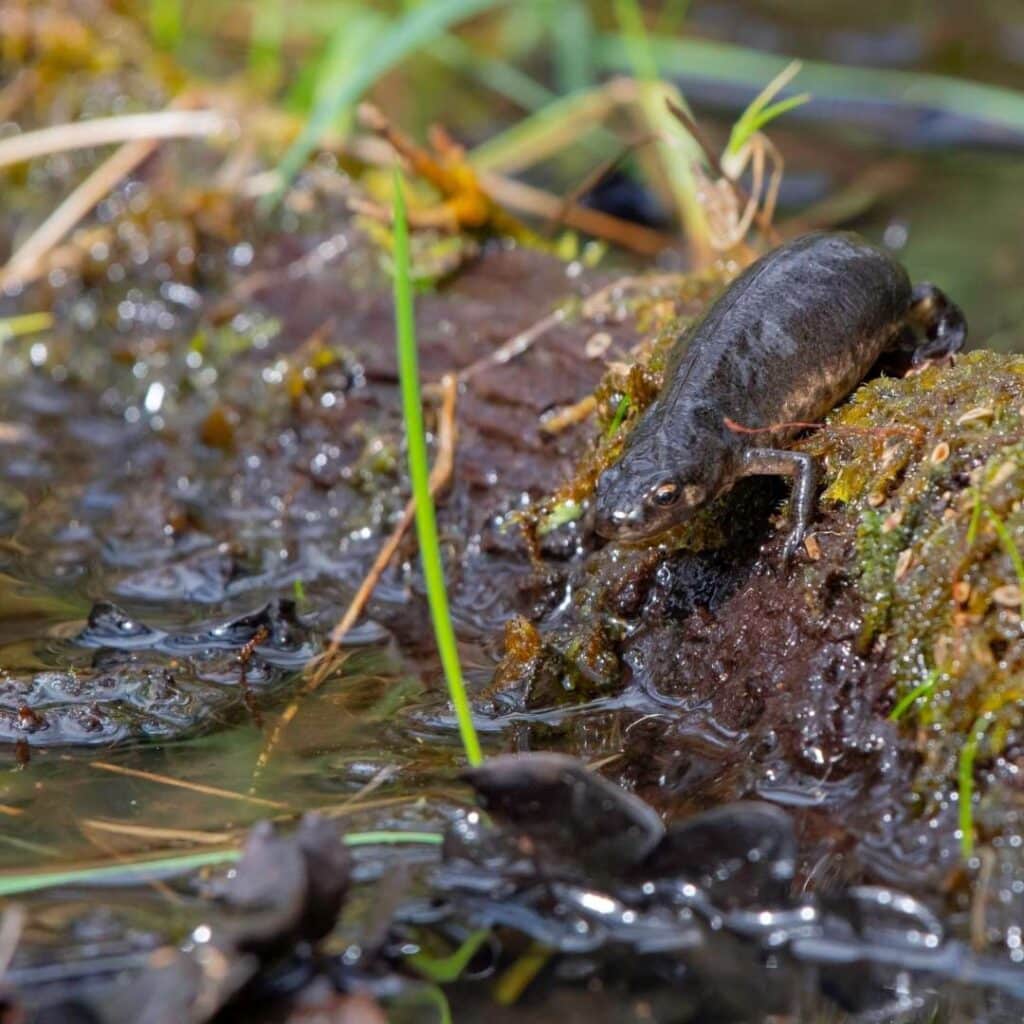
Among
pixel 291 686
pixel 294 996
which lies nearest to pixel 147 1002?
pixel 294 996

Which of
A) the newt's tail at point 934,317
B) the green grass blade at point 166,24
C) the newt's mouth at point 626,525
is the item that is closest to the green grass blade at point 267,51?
the green grass blade at point 166,24

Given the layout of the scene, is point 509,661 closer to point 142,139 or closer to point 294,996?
point 294,996

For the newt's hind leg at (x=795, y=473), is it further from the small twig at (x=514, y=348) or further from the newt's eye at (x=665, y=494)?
the small twig at (x=514, y=348)

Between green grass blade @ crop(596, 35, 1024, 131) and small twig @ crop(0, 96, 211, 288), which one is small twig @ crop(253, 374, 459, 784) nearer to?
small twig @ crop(0, 96, 211, 288)

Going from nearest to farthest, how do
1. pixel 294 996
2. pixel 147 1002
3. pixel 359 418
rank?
pixel 147 1002
pixel 294 996
pixel 359 418

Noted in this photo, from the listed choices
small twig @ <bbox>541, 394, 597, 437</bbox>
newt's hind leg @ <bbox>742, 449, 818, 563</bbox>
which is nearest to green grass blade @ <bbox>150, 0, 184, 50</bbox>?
small twig @ <bbox>541, 394, 597, 437</bbox>

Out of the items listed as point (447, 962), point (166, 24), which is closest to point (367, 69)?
point (166, 24)
